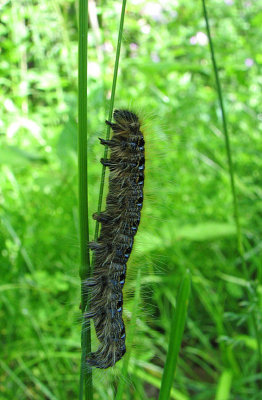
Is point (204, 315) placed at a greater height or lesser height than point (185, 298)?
lesser

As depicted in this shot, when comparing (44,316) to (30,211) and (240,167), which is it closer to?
(30,211)

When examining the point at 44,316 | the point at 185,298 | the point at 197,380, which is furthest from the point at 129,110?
the point at 197,380

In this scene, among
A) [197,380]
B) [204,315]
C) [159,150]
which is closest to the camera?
[159,150]

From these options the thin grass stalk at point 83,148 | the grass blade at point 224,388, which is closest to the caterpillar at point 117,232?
the thin grass stalk at point 83,148

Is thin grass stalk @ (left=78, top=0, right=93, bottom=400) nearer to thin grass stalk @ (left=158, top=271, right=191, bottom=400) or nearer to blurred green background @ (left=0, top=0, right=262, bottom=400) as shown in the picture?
thin grass stalk @ (left=158, top=271, right=191, bottom=400)

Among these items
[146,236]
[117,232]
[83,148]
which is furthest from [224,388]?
[83,148]

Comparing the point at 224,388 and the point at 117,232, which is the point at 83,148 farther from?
the point at 224,388

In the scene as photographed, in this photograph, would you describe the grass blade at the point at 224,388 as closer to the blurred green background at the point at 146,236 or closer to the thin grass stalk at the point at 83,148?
the blurred green background at the point at 146,236
